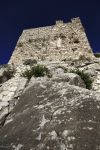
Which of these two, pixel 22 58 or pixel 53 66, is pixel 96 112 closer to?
pixel 53 66

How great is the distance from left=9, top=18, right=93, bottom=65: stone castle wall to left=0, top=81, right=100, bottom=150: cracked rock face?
12417 millimetres

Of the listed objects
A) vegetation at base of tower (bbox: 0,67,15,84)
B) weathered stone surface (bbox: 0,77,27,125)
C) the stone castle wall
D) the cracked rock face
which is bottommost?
the cracked rock face

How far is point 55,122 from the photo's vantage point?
719cm

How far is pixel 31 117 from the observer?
25.7ft

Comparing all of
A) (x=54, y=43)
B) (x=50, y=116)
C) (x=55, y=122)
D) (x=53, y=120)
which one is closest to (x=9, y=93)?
(x=50, y=116)

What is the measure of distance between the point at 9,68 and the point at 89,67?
17.3 ft

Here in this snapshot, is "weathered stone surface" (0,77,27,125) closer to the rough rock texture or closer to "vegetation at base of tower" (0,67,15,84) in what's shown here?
the rough rock texture

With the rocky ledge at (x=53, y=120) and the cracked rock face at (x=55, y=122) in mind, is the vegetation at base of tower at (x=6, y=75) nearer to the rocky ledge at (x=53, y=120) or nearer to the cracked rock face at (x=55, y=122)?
the rocky ledge at (x=53, y=120)

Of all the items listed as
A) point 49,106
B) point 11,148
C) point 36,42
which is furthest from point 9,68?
point 11,148

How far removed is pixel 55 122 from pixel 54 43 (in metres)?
15.8

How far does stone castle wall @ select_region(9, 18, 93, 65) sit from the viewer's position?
70.7ft

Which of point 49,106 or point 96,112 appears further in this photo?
point 49,106

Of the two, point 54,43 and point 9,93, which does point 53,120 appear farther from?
point 54,43

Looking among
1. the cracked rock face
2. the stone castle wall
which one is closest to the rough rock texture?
the cracked rock face
